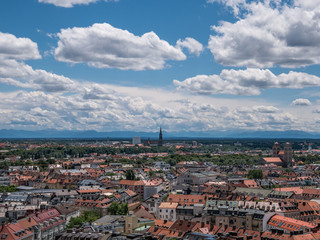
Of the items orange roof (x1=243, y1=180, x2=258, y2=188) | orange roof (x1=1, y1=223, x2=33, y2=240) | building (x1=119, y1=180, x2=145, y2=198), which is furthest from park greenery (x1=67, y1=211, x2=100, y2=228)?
orange roof (x1=243, y1=180, x2=258, y2=188)

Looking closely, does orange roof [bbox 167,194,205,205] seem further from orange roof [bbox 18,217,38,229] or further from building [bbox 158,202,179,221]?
orange roof [bbox 18,217,38,229]

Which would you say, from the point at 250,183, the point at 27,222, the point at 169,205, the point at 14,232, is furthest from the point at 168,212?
the point at 250,183

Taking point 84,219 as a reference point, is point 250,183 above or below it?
above

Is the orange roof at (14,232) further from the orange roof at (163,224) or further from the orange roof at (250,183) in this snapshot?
the orange roof at (250,183)

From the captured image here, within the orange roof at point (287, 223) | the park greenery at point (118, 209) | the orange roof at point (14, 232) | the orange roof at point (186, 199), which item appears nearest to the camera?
the orange roof at point (14, 232)

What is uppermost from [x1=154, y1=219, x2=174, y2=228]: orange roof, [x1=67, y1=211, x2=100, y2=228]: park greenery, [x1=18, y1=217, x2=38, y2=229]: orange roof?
[x1=18, y1=217, x2=38, y2=229]: orange roof

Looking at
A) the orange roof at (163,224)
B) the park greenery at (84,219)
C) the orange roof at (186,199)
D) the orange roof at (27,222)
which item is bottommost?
the park greenery at (84,219)

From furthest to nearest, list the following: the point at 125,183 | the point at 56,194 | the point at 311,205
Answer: the point at 125,183
the point at 56,194
the point at 311,205

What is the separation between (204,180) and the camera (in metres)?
152

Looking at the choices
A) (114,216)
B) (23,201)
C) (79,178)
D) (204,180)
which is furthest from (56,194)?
(204,180)

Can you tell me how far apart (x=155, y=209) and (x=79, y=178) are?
220 ft

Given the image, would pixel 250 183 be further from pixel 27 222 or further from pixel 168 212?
pixel 27 222

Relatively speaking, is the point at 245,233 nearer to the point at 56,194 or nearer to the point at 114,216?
the point at 114,216

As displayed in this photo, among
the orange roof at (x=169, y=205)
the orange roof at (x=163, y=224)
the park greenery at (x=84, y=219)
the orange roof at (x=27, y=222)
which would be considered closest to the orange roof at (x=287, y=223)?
the orange roof at (x=163, y=224)
